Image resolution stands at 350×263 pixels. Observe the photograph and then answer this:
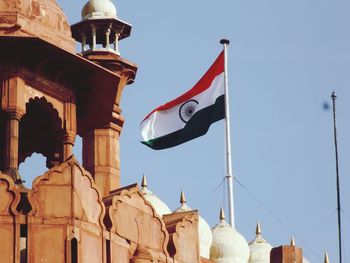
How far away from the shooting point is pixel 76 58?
52188mm

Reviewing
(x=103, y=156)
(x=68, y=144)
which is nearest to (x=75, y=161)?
(x=68, y=144)

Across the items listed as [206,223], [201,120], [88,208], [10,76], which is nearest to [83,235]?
[88,208]

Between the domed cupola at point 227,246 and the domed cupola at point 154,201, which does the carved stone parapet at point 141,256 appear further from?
the domed cupola at point 227,246

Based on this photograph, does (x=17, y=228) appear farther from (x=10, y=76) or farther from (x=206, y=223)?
(x=206, y=223)

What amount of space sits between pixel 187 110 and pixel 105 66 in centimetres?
804

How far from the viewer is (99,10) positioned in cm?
5553

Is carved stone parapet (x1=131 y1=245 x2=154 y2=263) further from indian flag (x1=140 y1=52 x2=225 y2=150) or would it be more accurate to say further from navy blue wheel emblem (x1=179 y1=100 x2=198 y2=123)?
navy blue wheel emblem (x1=179 y1=100 x2=198 y2=123)

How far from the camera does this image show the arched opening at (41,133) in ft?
173

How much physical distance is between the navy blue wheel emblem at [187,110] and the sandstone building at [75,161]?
467 centimetres

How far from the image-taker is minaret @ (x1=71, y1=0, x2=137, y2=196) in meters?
54.7

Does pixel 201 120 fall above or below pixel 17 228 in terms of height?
above

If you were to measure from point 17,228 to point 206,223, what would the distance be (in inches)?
353

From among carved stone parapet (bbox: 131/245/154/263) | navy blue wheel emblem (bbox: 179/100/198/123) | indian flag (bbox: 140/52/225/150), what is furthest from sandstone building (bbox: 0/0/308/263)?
navy blue wheel emblem (bbox: 179/100/198/123)

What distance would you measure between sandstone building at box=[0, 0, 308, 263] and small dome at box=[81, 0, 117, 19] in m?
0.02
